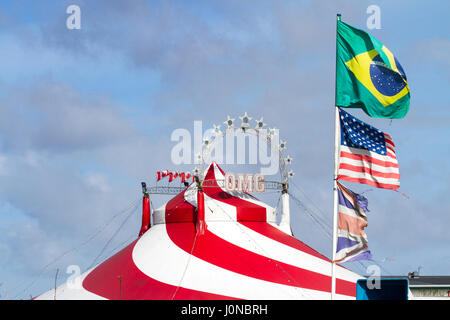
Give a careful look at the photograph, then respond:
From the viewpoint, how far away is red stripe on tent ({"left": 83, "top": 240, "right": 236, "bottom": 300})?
29.5 meters

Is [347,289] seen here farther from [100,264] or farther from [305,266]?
[100,264]

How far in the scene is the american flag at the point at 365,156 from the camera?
1880 cm

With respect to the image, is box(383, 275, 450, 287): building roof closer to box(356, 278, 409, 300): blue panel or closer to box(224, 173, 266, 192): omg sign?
box(224, 173, 266, 192): omg sign

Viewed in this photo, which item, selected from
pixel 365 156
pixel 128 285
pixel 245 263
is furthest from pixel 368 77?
pixel 128 285

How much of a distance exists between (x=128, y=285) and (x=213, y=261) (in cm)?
396

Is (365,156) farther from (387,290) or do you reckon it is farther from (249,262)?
(249,262)

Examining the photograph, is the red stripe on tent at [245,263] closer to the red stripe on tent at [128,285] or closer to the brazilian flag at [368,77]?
the red stripe on tent at [128,285]

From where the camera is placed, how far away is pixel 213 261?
104 ft

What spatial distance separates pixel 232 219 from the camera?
34.8 m

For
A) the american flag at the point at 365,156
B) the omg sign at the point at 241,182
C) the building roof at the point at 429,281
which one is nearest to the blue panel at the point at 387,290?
the american flag at the point at 365,156

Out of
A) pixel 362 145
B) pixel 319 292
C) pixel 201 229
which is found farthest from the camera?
pixel 201 229

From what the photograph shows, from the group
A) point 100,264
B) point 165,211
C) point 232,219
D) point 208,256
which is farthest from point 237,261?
point 100,264

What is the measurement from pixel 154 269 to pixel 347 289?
8.87m

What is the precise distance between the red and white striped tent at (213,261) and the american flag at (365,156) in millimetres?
12153
